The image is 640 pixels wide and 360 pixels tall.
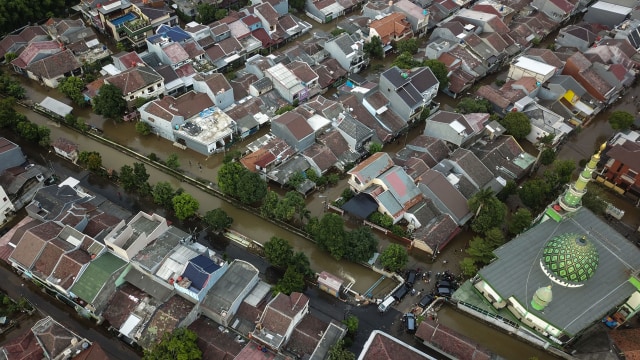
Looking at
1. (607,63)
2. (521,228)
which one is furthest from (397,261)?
(607,63)

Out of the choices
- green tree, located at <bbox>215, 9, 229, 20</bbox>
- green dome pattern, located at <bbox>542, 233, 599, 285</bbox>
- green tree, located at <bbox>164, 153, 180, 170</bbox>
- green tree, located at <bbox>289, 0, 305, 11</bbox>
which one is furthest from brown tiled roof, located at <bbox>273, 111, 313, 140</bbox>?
green tree, located at <bbox>289, 0, 305, 11</bbox>

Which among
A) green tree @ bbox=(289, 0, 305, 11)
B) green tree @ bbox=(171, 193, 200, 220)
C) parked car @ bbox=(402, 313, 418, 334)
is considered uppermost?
green tree @ bbox=(289, 0, 305, 11)

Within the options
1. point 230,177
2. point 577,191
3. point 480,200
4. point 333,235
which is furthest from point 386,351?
point 230,177

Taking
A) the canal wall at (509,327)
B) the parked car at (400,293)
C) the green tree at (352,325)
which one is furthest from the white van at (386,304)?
the canal wall at (509,327)

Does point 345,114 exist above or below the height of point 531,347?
above

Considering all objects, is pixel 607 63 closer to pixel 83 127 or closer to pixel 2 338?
pixel 83 127

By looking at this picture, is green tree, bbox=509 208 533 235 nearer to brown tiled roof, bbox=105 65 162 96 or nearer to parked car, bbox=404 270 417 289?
parked car, bbox=404 270 417 289
